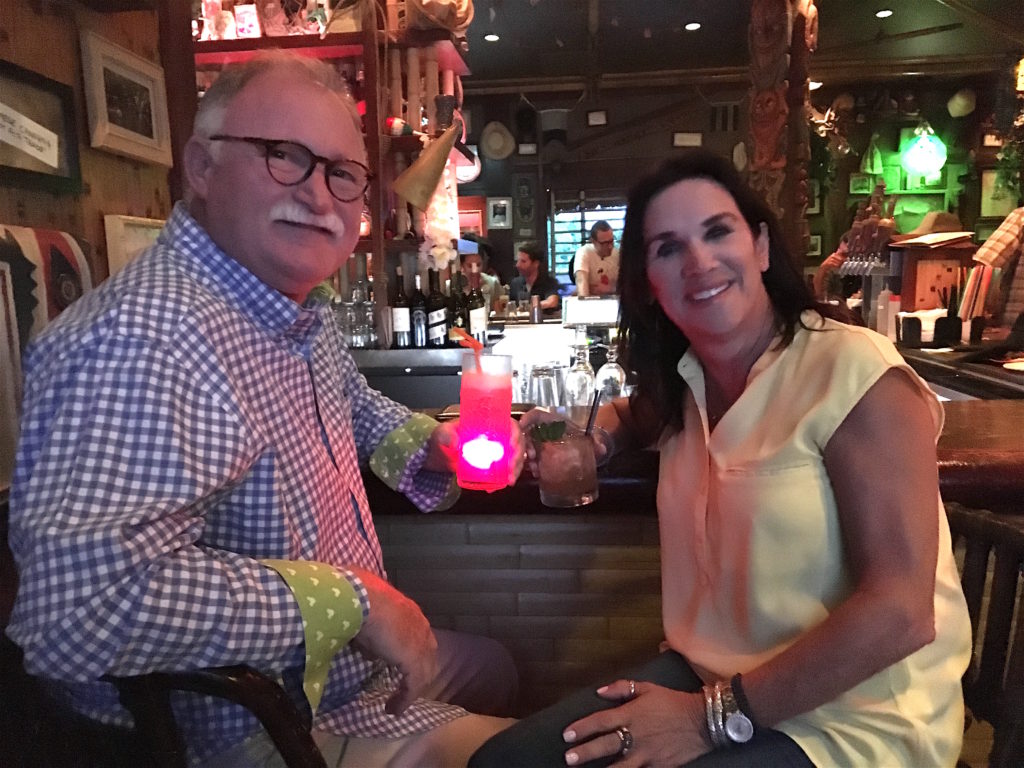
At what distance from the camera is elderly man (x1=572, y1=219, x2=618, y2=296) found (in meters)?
6.64

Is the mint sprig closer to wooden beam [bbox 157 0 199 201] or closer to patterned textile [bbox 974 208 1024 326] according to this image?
wooden beam [bbox 157 0 199 201]

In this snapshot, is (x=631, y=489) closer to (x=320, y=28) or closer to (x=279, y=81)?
(x=279, y=81)

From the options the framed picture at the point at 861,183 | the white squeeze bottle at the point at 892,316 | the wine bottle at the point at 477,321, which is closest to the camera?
the white squeeze bottle at the point at 892,316

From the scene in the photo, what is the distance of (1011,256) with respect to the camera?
13.0ft

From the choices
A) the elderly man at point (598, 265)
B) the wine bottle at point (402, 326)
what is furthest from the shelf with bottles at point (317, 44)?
the elderly man at point (598, 265)

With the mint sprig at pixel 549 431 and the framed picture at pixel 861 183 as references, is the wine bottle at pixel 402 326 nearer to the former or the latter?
the mint sprig at pixel 549 431

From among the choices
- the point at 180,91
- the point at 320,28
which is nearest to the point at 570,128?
the point at 320,28

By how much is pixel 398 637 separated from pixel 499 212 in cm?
897

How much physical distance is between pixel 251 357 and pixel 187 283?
14cm

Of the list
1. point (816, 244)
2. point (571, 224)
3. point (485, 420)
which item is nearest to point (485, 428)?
point (485, 420)

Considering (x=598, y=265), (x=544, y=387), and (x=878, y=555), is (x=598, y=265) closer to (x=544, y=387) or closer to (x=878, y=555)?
(x=544, y=387)

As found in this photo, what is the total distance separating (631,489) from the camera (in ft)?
5.37

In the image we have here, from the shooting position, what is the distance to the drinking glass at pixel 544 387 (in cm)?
239

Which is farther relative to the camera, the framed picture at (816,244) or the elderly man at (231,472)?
the framed picture at (816,244)
